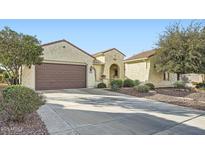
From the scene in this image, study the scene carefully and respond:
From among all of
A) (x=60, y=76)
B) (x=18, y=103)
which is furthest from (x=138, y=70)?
(x=18, y=103)

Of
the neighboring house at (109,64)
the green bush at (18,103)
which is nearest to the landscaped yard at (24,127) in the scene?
the green bush at (18,103)

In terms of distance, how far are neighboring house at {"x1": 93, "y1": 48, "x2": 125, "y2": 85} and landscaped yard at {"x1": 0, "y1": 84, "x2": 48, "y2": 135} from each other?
1536 cm

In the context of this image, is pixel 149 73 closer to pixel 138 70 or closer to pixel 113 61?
pixel 138 70

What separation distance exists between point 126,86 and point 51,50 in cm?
803

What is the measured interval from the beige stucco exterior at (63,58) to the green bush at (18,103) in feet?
34.0

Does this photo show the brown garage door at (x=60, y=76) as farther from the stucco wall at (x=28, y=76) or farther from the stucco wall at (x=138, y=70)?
the stucco wall at (x=138, y=70)

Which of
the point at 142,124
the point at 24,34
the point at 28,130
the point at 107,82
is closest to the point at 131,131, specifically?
the point at 142,124

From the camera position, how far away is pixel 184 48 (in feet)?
57.7

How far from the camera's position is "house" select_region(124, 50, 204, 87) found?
878 inches

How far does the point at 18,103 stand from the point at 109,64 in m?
17.8

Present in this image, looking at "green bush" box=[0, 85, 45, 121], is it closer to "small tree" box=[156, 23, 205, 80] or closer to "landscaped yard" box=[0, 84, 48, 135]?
"landscaped yard" box=[0, 84, 48, 135]

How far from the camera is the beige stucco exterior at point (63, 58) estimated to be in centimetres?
1655

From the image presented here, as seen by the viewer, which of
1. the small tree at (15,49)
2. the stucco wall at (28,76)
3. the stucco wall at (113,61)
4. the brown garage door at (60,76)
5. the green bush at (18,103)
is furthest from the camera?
the stucco wall at (113,61)
